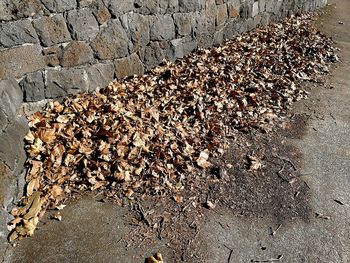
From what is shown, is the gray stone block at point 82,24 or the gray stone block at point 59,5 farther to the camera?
the gray stone block at point 82,24

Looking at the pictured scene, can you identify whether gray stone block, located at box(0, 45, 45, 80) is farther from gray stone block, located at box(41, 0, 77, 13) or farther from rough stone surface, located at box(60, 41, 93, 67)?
gray stone block, located at box(41, 0, 77, 13)

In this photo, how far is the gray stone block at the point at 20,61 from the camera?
335cm

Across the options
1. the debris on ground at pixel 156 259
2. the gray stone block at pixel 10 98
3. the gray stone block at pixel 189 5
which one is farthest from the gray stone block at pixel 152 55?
the debris on ground at pixel 156 259

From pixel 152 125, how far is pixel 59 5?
1.63m

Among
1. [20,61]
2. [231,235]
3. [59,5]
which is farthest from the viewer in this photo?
[59,5]

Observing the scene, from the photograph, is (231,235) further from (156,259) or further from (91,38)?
(91,38)

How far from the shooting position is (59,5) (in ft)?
12.1

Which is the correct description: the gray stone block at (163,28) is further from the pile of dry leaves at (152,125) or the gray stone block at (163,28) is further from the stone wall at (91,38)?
the pile of dry leaves at (152,125)

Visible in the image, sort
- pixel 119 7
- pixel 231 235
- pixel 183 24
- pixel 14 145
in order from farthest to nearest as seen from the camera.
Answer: pixel 183 24 < pixel 119 7 < pixel 14 145 < pixel 231 235

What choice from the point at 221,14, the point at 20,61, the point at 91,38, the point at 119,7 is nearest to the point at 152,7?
the point at 119,7

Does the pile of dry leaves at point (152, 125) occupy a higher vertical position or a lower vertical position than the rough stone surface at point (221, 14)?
lower

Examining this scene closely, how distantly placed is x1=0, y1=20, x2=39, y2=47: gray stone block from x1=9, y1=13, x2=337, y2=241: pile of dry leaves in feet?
2.46

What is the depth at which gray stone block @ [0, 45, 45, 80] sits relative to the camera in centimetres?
335

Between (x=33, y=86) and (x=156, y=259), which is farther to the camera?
(x=33, y=86)
